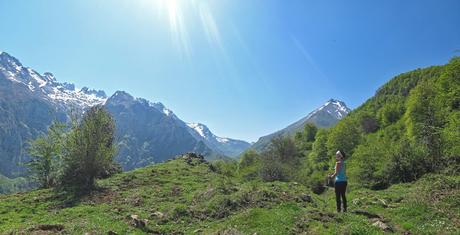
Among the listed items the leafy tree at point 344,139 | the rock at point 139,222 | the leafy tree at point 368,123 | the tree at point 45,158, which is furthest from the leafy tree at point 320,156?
the rock at point 139,222

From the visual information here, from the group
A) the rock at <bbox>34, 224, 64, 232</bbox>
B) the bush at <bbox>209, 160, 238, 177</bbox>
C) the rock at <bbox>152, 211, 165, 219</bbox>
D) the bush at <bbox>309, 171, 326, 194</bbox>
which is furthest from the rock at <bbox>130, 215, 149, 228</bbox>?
the bush at <bbox>209, 160, 238, 177</bbox>

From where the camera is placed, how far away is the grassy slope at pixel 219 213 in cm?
2094

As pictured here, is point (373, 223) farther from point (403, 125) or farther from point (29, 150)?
point (403, 125)

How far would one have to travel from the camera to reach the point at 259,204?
1123 inches

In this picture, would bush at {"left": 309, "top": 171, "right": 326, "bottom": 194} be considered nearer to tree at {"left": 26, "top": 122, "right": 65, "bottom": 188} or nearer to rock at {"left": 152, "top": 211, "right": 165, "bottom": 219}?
rock at {"left": 152, "top": 211, "right": 165, "bottom": 219}

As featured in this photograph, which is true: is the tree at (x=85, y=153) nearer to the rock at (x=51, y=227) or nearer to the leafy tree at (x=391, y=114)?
the rock at (x=51, y=227)

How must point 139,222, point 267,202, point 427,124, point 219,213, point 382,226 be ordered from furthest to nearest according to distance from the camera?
1. point 427,124
2. point 267,202
3. point 219,213
4. point 139,222
5. point 382,226

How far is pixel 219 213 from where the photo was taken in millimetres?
27609

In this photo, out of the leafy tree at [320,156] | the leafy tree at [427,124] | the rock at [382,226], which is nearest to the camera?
the rock at [382,226]

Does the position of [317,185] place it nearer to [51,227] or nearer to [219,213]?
[219,213]

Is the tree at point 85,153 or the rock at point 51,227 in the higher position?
the tree at point 85,153

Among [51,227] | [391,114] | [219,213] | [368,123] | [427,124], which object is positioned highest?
[368,123]

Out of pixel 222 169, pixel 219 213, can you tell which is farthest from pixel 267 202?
pixel 222 169

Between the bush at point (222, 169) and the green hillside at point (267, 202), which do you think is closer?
the green hillside at point (267, 202)
